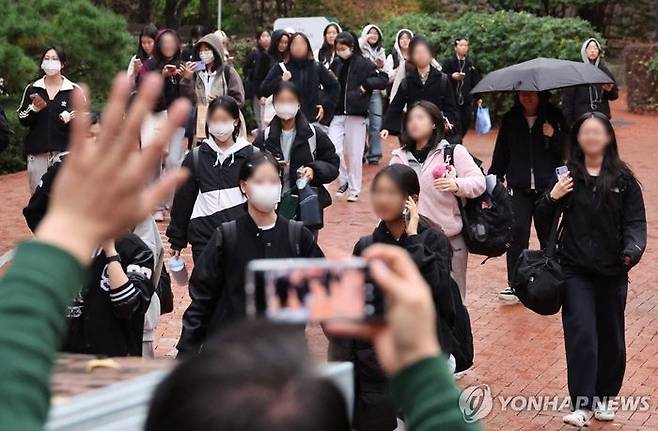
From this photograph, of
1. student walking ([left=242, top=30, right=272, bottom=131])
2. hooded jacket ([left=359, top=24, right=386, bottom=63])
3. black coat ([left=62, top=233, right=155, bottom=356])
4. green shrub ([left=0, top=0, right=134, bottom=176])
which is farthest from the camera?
hooded jacket ([left=359, top=24, right=386, bottom=63])

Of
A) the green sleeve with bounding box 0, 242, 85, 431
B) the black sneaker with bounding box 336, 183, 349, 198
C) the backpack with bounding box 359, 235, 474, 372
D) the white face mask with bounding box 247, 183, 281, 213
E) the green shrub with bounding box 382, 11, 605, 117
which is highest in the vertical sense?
the green sleeve with bounding box 0, 242, 85, 431

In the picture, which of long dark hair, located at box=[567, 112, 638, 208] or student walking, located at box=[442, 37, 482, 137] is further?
student walking, located at box=[442, 37, 482, 137]

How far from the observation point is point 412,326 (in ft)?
5.22

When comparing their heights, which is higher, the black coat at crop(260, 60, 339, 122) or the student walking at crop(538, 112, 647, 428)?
the student walking at crop(538, 112, 647, 428)

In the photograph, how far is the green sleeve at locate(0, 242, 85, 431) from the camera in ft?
4.95

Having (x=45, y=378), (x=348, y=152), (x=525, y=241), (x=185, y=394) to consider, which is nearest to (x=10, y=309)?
(x=45, y=378)

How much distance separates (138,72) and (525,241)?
5.52m

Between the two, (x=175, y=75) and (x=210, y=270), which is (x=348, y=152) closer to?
(x=175, y=75)

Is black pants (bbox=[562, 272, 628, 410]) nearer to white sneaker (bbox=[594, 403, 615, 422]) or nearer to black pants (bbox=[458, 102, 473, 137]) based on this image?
white sneaker (bbox=[594, 403, 615, 422])

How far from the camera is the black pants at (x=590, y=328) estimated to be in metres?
6.77

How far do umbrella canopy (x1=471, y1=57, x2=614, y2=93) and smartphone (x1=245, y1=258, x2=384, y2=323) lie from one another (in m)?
7.76

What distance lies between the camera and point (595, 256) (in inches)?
264

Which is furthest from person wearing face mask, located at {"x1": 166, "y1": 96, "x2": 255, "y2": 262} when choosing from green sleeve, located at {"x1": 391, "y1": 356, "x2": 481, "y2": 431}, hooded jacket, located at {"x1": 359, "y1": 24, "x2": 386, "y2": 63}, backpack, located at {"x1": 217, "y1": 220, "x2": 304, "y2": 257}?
hooded jacket, located at {"x1": 359, "y1": 24, "x2": 386, "y2": 63}

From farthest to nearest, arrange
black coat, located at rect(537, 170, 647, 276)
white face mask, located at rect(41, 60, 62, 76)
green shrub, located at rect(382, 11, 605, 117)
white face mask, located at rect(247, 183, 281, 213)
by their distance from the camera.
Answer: green shrub, located at rect(382, 11, 605, 117) < white face mask, located at rect(41, 60, 62, 76) < black coat, located at rect(537, 170, 647, 276) < white face mask, located at rect(247, 183, 281, 213)
